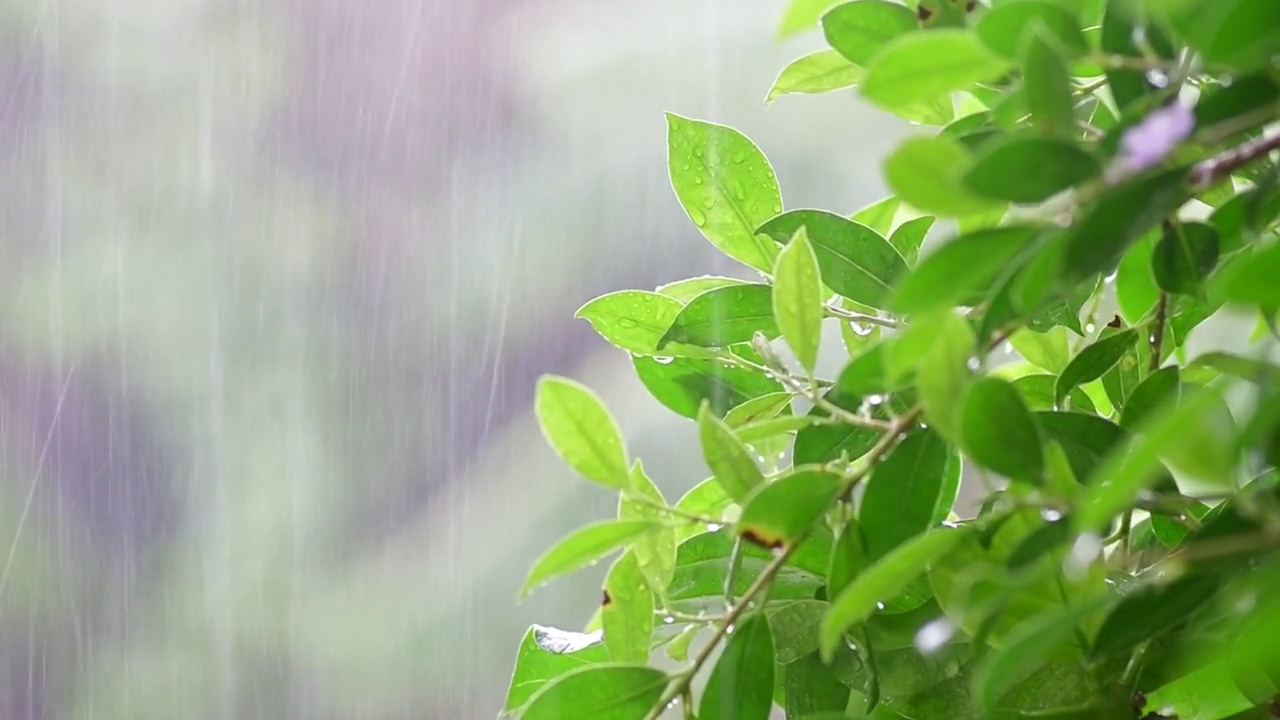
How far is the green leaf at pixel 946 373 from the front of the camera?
220 mm

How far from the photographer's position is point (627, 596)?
Answer: 0.31 m

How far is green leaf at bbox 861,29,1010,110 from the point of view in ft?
0.64

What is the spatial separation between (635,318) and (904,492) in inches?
5.2

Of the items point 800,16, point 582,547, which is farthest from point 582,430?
point 800,16

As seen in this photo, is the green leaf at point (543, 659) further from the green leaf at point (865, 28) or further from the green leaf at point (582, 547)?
the green leaf at point (865, 28)

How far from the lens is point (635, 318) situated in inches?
14.9

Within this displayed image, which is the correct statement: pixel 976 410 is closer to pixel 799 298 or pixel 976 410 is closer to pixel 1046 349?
pixel 799 298

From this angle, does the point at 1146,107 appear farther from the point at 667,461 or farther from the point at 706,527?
the point at 667,461

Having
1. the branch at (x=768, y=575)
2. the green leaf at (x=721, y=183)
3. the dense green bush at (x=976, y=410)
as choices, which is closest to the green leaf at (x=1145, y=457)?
the dense green bush at (x=976, y=410)

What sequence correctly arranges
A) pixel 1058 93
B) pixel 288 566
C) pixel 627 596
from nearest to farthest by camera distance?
1. pixel 1058 93
2. pixel 627 596
3. pixel 288 566

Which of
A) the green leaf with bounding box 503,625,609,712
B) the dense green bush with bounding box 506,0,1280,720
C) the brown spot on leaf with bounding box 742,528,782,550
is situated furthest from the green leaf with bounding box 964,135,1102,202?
the green leaf with bounding box 503,625,609,712

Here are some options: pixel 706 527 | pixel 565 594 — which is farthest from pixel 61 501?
pixel 706 527

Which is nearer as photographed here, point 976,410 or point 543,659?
point 976,410

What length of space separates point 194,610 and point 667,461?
0.56 m
